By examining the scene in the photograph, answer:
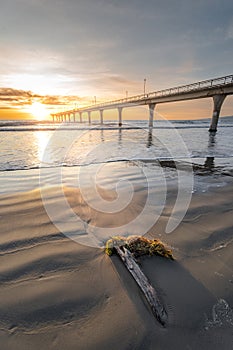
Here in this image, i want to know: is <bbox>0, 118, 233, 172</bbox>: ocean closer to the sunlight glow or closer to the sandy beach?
the sunlight glow

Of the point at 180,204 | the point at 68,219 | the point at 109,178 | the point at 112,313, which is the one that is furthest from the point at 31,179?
the point at 112,313

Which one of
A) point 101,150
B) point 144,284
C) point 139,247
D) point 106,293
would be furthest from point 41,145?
point 144,284

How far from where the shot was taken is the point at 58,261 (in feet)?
7.91

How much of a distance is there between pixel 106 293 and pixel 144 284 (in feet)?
1.38

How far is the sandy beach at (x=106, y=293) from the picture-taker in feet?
5.08

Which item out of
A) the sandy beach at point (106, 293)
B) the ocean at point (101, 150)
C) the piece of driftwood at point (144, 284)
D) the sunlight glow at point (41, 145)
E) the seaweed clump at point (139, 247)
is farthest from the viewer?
the sunlight glow at point (41, 145)

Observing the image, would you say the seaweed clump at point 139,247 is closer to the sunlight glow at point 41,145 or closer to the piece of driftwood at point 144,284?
the piece of driftwood at point 144,284

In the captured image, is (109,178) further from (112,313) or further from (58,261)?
(112,313)

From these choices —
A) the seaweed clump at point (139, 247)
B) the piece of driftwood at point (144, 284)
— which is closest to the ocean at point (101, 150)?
the seaweed clump at point (139, 247)

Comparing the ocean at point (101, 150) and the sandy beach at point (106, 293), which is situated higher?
the ocean at point (101, 150)

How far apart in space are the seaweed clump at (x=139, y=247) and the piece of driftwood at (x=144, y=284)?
0.28 ft

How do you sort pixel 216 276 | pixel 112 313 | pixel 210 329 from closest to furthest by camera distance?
pixel 210 329 < pixel 112 313 < pixel 216 276

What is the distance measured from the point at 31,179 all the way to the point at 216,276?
5548 millimetres

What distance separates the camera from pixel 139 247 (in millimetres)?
2541
